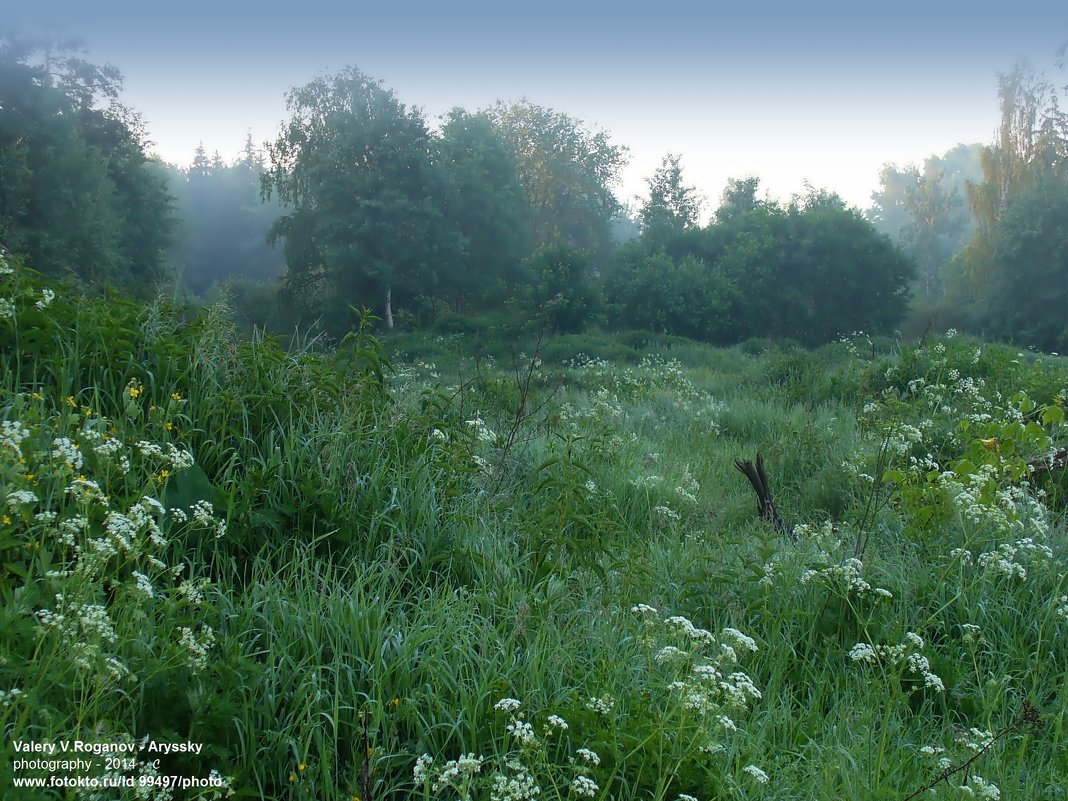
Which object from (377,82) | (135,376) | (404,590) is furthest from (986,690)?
(377,82)

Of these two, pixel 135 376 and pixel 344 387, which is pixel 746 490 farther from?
pixel 135 376

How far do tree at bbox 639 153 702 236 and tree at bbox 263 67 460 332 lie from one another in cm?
1953

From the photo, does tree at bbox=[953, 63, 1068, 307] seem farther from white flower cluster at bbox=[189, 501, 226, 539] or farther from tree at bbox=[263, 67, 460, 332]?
white flower cluster at bbox=[189, 501, 226, 539]

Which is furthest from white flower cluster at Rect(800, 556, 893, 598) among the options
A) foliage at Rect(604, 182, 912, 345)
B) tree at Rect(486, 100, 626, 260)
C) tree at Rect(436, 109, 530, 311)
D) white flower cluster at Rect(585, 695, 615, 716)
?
tree at Rect(486, 100, 626, 260)

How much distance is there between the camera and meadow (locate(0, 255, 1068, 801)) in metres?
2.53

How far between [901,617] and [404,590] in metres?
2.46

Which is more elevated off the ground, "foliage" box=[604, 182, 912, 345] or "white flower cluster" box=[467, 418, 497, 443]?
"foliage" box=[604, 182, 912, 345]

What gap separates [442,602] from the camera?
11.2ft

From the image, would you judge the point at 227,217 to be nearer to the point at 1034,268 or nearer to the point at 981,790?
the point at 1034,268

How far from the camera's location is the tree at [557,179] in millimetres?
56719

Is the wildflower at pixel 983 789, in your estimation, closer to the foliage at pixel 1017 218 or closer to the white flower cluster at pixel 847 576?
the white flower cluster at pixel 847 576

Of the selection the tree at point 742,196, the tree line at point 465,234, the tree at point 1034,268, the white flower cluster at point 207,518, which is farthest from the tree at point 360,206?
the white flower cluster at point 207,518

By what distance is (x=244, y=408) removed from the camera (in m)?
4.43

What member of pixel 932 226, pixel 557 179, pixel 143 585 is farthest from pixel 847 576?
pixel 932 226
